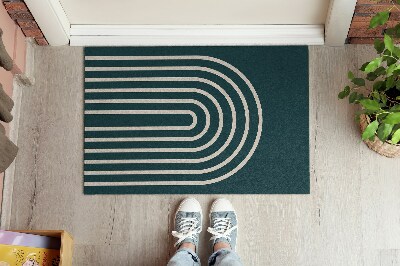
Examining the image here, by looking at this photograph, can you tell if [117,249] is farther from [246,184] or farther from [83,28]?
[83,28]

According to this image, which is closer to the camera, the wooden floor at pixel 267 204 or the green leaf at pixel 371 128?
the green leaf at pixel 371 128

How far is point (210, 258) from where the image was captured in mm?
1983

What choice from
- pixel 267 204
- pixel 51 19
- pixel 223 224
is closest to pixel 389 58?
pixel 267 204

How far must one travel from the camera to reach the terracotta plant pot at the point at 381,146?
6.46 ft

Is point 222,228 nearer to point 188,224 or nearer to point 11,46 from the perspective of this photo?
point 188,224

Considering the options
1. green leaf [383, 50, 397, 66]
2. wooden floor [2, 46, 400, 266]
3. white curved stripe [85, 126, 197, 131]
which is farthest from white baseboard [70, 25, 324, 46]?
green leaf [383, 50, 397, 66]

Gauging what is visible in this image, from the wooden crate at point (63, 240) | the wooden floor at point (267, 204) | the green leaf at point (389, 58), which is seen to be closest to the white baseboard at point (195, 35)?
the wooden floor at point (267, 204)

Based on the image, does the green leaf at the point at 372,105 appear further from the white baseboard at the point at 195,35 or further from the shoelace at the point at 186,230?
the shoelace at the point at 186,230

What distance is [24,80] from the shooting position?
6.97 feet

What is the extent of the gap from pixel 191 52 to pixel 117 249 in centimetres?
83

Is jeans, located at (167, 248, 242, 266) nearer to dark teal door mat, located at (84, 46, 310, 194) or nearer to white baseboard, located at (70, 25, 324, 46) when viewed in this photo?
dark teal door mat, located at (84, 46, 310, 194)

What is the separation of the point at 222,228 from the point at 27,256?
0.71 meters

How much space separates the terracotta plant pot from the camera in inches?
77.6

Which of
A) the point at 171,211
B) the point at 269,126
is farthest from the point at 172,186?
the point at 269,126
